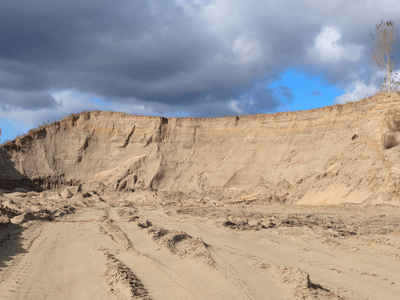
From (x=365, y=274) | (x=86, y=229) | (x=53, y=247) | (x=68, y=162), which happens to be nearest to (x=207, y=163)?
(x=68, y=162)

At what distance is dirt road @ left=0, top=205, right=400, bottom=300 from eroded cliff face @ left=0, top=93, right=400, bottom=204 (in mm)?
8700

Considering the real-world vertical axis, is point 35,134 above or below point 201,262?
above

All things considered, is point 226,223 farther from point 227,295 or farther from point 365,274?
point 227,295

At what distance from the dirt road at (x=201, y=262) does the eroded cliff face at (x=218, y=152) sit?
870cm

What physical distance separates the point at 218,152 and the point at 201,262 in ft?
57.7

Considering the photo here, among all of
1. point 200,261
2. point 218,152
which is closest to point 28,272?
point 200,261

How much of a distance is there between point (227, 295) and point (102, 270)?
2231 mm

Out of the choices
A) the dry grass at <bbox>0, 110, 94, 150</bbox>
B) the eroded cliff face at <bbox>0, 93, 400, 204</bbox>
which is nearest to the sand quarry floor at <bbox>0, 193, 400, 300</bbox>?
the eroded cliff face at <bbox>0, 93, 400, 204</bbox>

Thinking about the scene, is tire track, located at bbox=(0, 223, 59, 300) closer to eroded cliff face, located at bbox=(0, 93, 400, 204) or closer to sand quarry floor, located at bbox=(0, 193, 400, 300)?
sand quarry floor, located at bbox=(0, 193, 400, 300)

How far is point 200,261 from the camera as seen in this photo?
485 cm

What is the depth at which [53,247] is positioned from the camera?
632 centimetres

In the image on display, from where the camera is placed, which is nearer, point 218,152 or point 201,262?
point 201,262

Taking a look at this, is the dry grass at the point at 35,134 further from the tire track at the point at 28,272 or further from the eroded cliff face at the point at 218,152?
the tire track at the point at 28,272

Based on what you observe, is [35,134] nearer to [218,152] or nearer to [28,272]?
[218,152]
